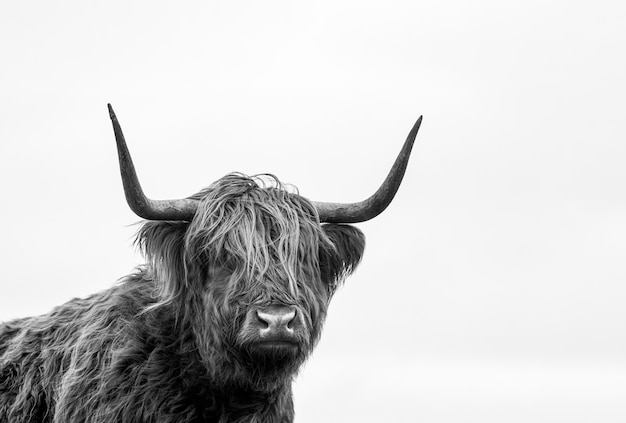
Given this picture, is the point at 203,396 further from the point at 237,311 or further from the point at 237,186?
the point at 237,186

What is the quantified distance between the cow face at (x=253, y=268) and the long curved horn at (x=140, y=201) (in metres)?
0.09

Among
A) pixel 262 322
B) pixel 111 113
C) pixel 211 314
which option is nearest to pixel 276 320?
pixel 262 322

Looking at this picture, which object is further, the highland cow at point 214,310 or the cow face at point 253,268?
the highland cow at point 214,310

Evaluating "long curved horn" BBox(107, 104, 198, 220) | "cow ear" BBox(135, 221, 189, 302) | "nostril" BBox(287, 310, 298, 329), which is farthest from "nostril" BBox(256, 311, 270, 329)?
"long curved horn" BBox(107, 104, 198, 220)

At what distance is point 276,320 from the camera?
21.8 feet

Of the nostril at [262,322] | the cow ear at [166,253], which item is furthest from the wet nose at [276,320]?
the cow ear at [166,253]

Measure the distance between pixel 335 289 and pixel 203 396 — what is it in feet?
4.05

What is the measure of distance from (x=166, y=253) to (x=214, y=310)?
1.94ft

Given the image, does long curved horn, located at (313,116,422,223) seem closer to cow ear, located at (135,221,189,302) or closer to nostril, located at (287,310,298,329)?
cow ear, located at (135,221,189,302)

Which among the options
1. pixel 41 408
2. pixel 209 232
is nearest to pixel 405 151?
pixel 209 232

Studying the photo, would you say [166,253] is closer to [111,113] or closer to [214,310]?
[214,310]

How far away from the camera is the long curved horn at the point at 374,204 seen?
7344 mm

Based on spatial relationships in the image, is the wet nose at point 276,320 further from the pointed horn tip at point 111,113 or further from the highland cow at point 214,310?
the pointed horn tip at point 111,113

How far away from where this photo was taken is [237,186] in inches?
300
